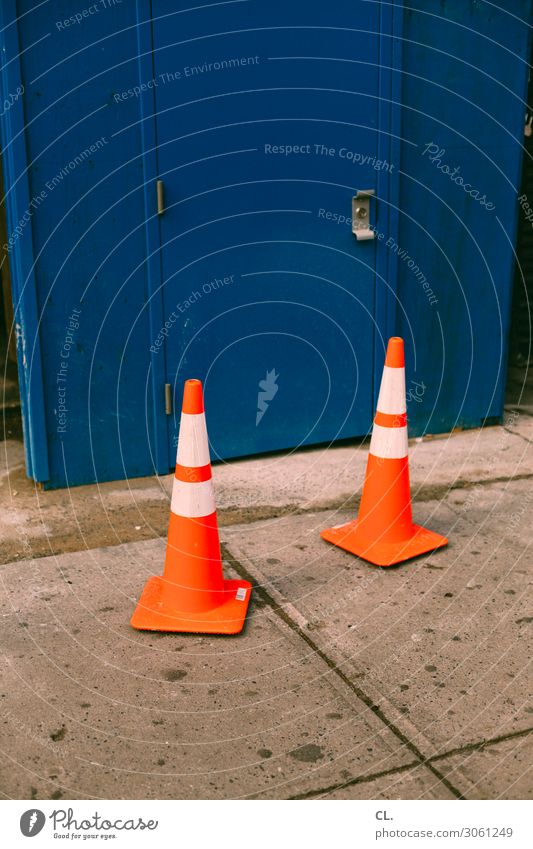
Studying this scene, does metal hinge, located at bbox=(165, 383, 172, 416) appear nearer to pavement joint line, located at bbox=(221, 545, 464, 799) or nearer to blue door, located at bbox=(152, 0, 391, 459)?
blue door, located at bbox=(152, 0, 391, 459)

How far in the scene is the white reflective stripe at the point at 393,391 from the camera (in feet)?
12.8

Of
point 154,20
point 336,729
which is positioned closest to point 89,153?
point 154,20

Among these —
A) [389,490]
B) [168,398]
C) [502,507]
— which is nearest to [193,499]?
[389,490]

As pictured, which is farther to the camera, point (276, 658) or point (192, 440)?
point (192, 440)

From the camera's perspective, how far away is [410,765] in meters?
2.77

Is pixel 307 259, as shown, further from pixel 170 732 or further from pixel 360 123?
pixel 170 732

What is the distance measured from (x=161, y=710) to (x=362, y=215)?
261 centimetres

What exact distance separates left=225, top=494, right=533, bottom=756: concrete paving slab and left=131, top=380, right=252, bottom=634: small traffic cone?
272 millimetres

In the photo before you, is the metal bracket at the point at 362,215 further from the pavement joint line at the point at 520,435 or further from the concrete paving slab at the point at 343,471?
the pavement joint line at the point at 520,435

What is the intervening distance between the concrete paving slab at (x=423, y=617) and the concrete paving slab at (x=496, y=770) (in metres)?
0.06

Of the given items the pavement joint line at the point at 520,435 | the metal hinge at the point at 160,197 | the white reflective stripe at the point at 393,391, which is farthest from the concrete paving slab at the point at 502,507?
the metal hinge at the point at 160,197

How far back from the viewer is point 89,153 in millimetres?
4230

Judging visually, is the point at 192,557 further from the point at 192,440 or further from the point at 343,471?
the point at 343,471
